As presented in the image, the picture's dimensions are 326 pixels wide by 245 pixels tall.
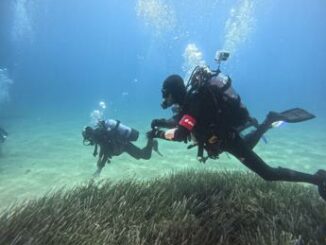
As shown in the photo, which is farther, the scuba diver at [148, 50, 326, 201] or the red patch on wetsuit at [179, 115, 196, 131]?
the scuba diver at [148, 50, 326, 201]

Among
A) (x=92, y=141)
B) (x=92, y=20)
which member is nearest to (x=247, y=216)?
(x=92, y=141)

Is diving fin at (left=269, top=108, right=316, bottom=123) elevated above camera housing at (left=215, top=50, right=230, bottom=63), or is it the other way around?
camera housing at (left=215, top=50, right=230, bottom=63)

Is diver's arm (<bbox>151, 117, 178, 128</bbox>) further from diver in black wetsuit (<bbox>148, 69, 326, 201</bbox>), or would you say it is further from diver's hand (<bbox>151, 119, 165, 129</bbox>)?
diver in black wetsuit (<bbox>148, 69, 326, 201</bbox>)

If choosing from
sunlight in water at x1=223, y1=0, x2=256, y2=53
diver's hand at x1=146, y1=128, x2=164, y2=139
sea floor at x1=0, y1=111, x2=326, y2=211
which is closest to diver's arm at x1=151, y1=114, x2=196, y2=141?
diver's hand at x1=146, y1=128, x2=164, y2=139

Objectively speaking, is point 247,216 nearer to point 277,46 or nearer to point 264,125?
point 264,125

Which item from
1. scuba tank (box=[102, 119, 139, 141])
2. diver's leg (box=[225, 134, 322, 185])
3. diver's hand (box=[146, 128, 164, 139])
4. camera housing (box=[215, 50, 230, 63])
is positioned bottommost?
diver's leg (box=[225, 134, 322, 185])

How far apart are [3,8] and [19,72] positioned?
Answer: 102 meters

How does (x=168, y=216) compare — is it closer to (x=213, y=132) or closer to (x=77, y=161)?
(x=213, y=132)

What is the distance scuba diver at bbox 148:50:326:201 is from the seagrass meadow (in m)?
0.69

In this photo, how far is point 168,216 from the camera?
514cm

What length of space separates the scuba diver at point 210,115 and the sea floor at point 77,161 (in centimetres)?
368

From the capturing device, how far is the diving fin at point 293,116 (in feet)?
24.9

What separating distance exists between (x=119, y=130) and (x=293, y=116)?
4.67m

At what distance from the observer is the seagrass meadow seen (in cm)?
439
